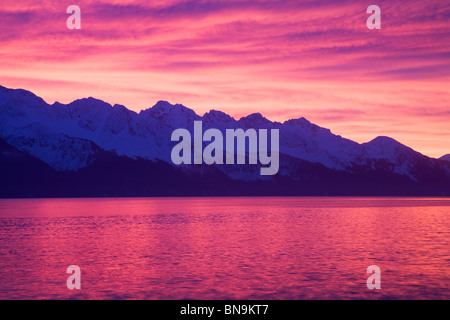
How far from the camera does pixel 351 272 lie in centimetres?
5400

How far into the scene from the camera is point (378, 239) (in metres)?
89.6

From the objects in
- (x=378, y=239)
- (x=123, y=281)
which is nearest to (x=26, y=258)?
(x=123, y=281)

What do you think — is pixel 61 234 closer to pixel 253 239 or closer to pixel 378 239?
pixel 253 239

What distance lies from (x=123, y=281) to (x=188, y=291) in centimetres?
735

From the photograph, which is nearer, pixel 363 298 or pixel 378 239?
pixel 363 298

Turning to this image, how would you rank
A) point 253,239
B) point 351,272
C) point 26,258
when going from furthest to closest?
point 253,239
point 26,258
point 351,272

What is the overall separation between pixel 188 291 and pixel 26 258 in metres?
28.5

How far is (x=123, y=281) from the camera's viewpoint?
49094 millimetres

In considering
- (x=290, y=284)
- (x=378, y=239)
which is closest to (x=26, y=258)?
(x=290, y=284)
